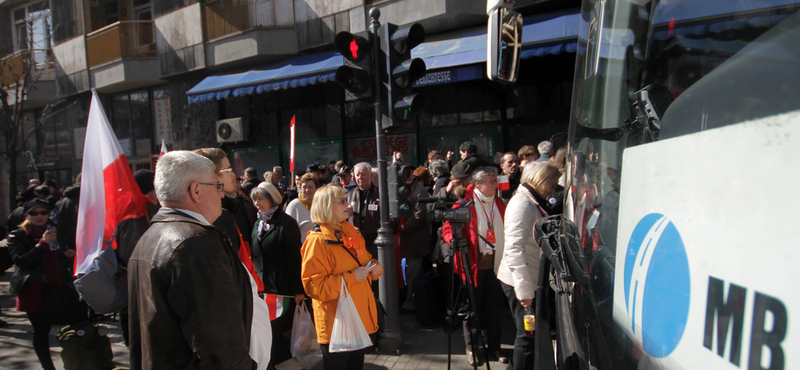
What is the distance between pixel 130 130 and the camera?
1527 cm

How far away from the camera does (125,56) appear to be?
1405cm

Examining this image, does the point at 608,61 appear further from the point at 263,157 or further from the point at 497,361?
the point at 263,157

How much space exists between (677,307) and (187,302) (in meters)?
1.65

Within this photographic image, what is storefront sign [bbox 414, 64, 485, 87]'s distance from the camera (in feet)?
26.9

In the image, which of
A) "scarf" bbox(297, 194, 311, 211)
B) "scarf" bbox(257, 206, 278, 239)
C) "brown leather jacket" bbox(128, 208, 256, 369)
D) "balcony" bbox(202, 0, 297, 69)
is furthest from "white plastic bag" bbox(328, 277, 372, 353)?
"balcony" bbox(202, 0, 297, 69)

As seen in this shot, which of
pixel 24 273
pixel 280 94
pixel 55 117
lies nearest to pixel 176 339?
pixel 24 273

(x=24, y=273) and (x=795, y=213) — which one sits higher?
(x=795, y=213)

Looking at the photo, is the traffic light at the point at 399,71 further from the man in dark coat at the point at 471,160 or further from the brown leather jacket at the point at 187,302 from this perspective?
the brown leather jacket at the point at 187,302

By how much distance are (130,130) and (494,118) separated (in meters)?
11.9

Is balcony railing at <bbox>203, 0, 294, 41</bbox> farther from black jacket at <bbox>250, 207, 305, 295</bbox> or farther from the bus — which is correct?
the bus

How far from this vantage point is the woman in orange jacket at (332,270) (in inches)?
127

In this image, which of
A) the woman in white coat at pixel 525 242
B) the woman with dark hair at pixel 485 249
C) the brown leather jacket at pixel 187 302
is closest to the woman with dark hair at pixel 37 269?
the brown leather jacket at pixel 187 302

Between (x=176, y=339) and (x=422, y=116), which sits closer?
(x=176, y=339)

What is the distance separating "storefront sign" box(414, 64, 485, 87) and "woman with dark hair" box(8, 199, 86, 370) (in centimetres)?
589
